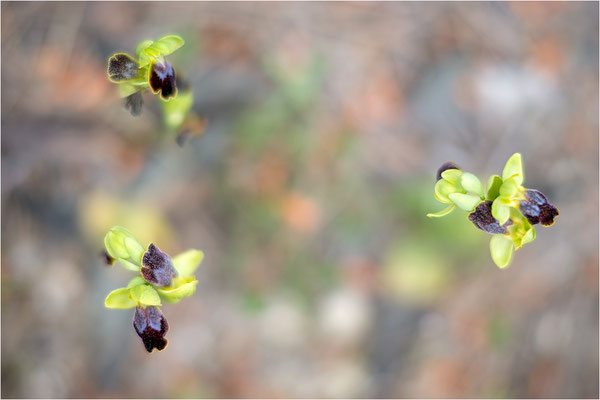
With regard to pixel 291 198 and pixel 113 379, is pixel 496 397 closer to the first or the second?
pixel 291 198

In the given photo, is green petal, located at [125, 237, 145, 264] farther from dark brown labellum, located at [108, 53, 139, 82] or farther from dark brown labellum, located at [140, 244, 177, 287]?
dark brown labellum, located at [108, 53, 139, 82]

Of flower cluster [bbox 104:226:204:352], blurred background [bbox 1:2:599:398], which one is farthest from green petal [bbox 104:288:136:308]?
blurred background [bbox 1:2:599:398]

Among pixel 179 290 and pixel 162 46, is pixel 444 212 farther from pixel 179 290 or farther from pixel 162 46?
pixel 162 46

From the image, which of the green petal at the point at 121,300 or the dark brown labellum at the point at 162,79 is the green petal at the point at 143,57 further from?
the green petal at the point at 121,300

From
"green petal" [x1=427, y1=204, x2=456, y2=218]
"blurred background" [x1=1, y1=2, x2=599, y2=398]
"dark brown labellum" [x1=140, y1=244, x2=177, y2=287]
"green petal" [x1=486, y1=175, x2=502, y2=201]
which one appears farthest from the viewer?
"blurred background" [x1=1, y1=2, x2=599, y2=398]

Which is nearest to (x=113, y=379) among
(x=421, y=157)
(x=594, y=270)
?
(x=421, y=157)

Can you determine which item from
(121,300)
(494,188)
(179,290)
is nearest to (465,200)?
(494,188)
